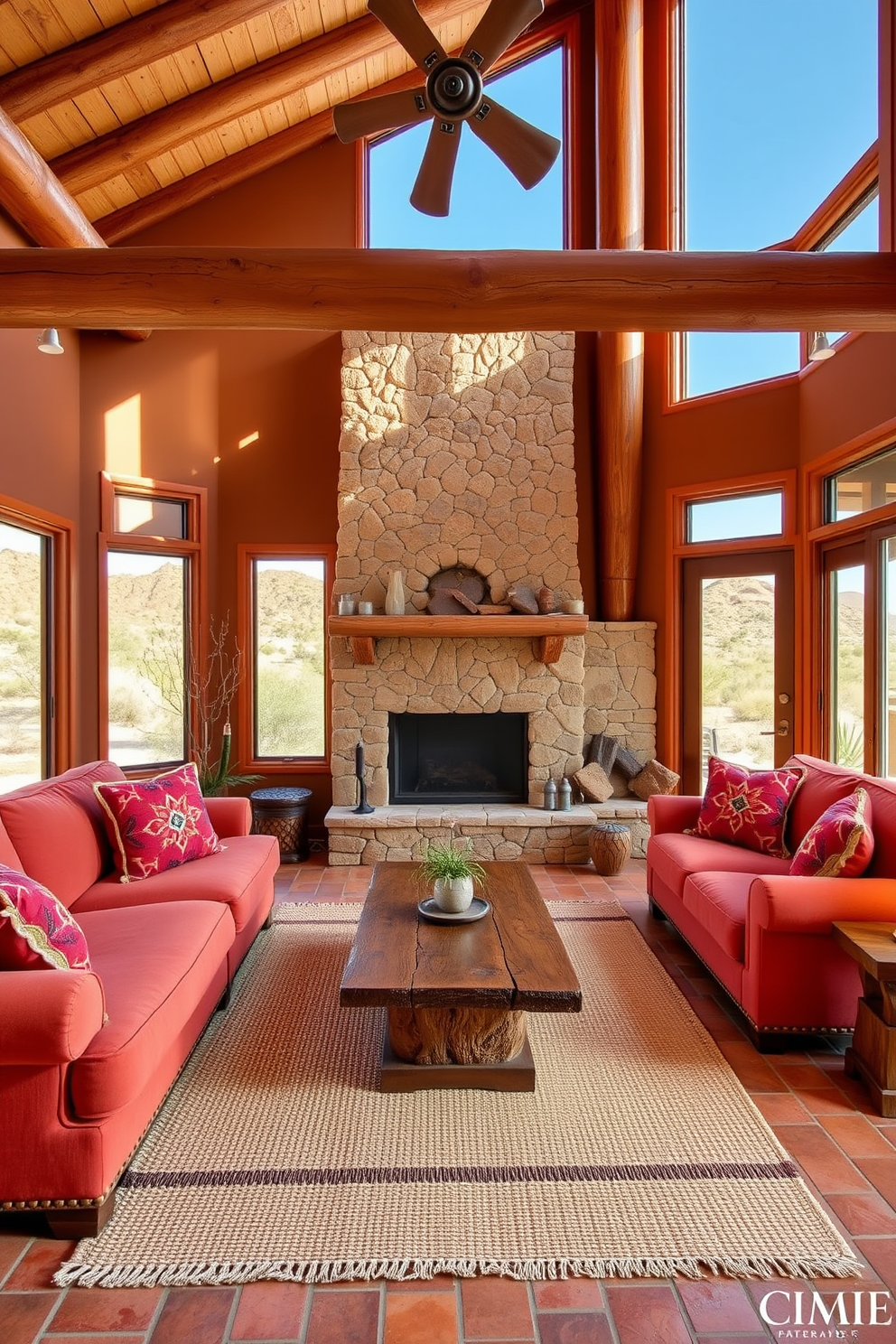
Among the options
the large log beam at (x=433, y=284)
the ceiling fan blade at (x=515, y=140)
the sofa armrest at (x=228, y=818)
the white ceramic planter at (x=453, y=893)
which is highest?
the ceiling fan blade at (x=515, y=140)

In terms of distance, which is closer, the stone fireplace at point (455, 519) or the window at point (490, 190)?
the stone fireplace at point (455, 519)

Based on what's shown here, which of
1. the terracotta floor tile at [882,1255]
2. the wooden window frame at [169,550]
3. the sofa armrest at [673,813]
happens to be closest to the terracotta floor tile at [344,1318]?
the terracotta floor tile at [882,1255]

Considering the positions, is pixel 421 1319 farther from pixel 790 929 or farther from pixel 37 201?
pixel 37 201

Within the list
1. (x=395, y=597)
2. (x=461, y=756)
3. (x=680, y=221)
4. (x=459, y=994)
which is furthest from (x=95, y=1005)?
(x=680, y=221)

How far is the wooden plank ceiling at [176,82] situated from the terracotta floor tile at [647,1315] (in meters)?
5.22

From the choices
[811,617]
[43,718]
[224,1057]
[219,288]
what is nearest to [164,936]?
[224,1057]

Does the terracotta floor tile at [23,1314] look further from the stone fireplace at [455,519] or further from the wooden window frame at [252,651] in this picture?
the wooden window frame at [252,651]

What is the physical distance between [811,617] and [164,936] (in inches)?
168

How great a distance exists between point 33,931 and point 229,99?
16.4 ft

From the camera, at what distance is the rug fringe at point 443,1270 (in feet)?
5.82

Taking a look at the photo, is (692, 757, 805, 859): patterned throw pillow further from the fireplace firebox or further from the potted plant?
the fireplace firebox

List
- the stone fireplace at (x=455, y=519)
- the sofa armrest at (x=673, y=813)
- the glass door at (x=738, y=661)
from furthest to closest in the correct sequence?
1. the stone fireplace at (x=455, y=519)
2. the glass door at (x=738, y=661)
3. the sofa armrest at (x=673, y=813)

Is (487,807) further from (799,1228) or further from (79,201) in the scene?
(79,201)

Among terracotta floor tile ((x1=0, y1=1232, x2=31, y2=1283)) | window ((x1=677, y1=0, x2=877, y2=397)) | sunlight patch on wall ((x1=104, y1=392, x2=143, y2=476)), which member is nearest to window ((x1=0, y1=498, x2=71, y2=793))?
sunlight patch on wall ((x1=104, y1=392, x2=143, y2=476))
